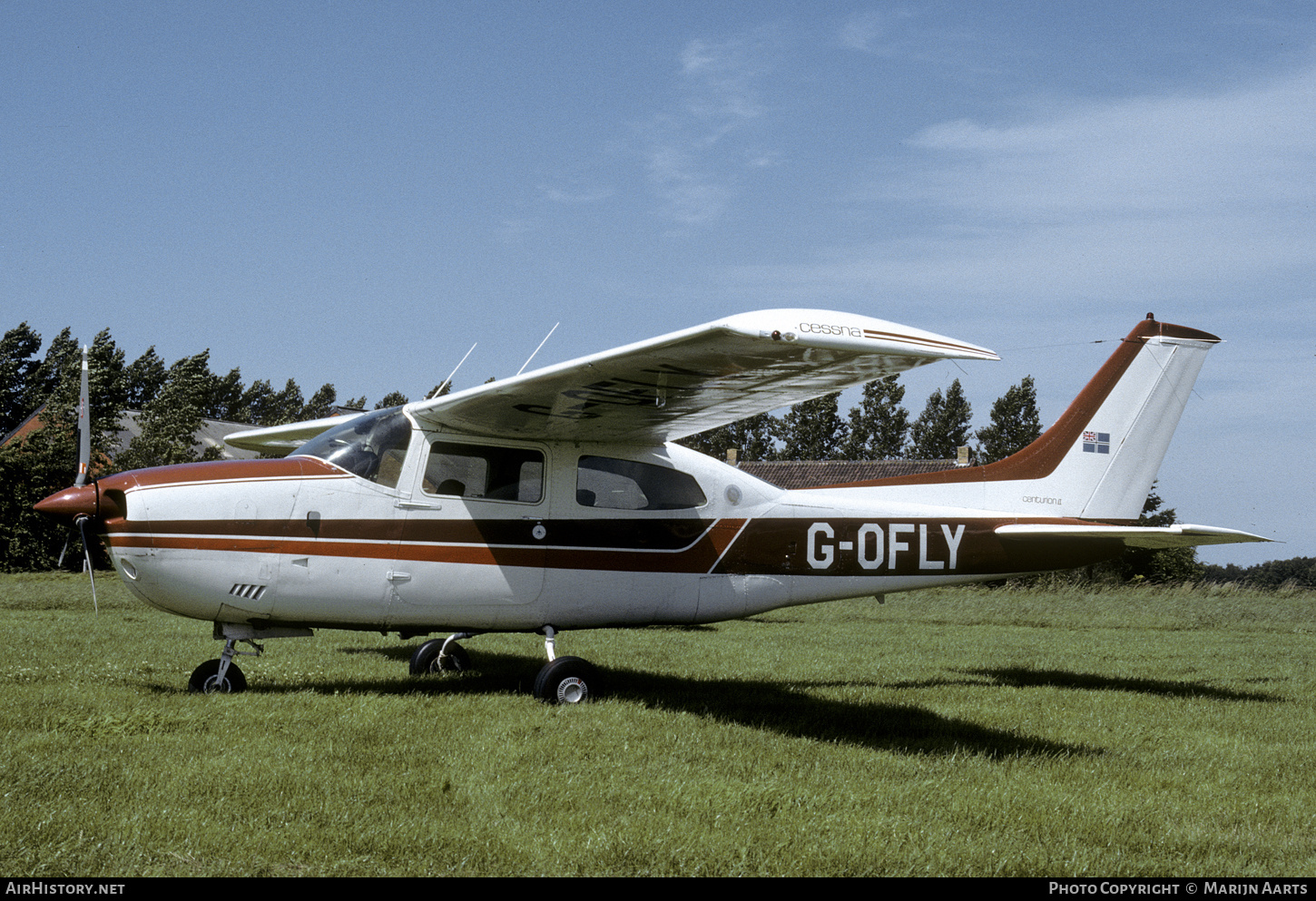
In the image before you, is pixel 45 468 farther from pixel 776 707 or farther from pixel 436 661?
pixel 776 707

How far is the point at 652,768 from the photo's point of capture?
586cm

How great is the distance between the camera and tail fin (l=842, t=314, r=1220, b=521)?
1023 cm

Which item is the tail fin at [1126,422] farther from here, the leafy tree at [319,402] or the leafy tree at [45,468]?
the leafy tree at [319,402]

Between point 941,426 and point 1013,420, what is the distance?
6.43 m

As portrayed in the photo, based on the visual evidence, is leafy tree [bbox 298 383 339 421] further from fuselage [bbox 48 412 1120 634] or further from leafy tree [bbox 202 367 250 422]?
fuselage [bbox 48 412 1120 634]

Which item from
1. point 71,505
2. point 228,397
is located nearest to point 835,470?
point 71,505

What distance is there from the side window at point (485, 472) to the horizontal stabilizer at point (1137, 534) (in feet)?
14.9

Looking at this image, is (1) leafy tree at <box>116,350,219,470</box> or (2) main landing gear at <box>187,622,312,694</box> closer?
(2) main landing gear at <box>187,622,312,694</box>

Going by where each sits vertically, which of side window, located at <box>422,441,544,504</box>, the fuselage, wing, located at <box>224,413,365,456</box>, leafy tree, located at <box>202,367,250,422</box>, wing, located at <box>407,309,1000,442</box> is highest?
leafy tree, located at <box>202,367,250,422</box>

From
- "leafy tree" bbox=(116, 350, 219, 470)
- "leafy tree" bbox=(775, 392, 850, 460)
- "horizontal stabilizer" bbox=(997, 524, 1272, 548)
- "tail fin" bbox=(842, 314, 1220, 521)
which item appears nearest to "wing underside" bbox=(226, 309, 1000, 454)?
"horizontal stabilizer" bbox=(997, 524, 1272, 548)

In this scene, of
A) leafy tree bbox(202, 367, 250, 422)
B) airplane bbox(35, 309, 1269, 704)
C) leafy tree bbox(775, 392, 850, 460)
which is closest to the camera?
airplane bbox(35, 309, 1269, 704)

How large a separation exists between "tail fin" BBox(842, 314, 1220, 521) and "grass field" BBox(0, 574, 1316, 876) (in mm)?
1954

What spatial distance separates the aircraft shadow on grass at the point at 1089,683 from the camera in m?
9.77

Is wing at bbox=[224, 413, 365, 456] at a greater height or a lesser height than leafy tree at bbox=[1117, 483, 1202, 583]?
greater
